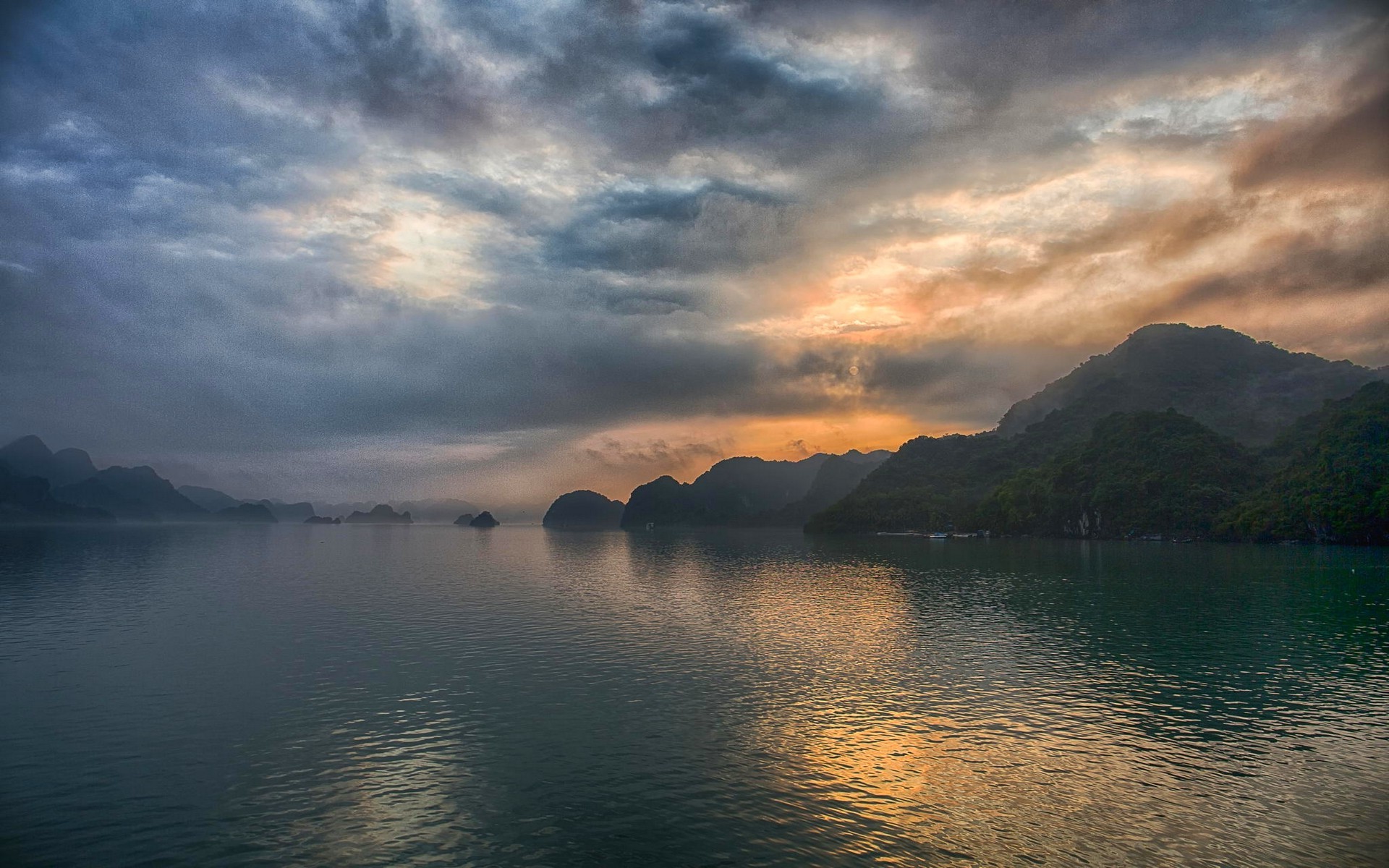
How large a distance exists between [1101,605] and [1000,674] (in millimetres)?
44838

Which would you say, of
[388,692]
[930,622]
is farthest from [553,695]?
[930,622]

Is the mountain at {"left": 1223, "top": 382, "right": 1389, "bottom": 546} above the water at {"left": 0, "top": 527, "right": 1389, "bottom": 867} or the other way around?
above

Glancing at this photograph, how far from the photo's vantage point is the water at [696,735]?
82.4 ft

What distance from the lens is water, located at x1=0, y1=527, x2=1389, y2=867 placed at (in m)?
25.1

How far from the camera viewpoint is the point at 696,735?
122ft

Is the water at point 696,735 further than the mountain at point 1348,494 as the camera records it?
No

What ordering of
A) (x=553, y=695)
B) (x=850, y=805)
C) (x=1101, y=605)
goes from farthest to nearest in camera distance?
1. (x=1101, y=605)
2. (x=553, y=695)
3. (x=850, y=805)

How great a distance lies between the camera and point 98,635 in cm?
6388

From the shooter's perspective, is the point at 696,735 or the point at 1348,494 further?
the point at 1348,494

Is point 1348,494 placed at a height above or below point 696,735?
above

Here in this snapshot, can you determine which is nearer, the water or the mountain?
the water

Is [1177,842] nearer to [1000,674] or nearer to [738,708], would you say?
[738,708]

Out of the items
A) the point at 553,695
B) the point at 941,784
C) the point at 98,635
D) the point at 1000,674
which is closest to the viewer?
the point at 941,784

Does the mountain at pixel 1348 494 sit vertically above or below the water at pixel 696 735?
above
